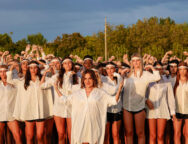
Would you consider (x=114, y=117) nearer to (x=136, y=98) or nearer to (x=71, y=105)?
(x=136, y=98)

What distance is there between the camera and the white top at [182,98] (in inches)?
307

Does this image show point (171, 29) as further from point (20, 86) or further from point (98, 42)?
point (20, 86)

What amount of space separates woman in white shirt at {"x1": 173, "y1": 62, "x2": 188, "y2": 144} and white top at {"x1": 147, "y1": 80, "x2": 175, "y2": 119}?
1.28 feet

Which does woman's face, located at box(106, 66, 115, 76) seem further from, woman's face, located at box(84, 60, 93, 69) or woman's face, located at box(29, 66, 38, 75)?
woman's face, located at box(29, 66, 38, 75)

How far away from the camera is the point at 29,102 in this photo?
23.6ft

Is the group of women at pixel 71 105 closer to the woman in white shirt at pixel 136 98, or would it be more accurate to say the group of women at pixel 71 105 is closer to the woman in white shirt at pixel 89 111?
the woman in white shirt at pixel 136 98

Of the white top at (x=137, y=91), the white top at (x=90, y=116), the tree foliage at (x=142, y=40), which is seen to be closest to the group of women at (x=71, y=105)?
the white top at (x=137, y=91)

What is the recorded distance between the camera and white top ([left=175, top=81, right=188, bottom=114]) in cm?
779

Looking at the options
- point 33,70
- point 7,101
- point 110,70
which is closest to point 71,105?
point 33,70

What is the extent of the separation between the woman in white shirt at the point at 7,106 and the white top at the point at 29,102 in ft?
0.73

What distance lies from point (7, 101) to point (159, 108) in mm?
3611

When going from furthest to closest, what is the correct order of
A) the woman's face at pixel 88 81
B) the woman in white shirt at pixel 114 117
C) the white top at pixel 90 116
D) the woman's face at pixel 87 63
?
the woman's face at pixel 87 63 → the woman in white shirt at pixel 114 117 → the woman's face at pixel 88 81 → the white top at pixel 90 116

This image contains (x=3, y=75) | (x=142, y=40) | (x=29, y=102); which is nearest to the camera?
(x=29, y=102)

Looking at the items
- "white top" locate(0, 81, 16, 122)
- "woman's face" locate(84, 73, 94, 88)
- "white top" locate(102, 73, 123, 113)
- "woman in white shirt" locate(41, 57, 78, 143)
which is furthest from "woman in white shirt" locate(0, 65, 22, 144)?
"woman's face" locate(84, 73, 94, 88)
